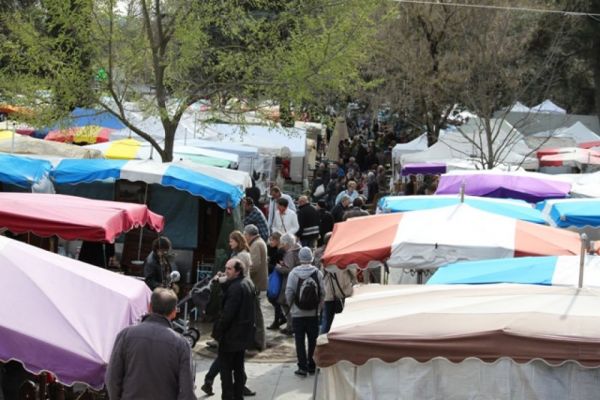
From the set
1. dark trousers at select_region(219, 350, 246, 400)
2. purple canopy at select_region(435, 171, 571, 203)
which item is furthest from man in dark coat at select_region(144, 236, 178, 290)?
purple canopy at select_region(435, 171, 571, 203)

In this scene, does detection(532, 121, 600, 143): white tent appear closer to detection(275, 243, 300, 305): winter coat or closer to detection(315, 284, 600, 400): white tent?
detection(275, 243, 300, 305): winter coat

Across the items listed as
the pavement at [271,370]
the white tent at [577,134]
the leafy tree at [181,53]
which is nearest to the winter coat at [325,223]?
the leafy tree at [181,53]

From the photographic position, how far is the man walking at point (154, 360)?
6305 mm

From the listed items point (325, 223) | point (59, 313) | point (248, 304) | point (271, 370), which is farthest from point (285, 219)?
point (59, 313)

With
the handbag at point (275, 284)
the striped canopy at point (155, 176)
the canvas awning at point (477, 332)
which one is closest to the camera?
the canvas awning at point (477, 332)

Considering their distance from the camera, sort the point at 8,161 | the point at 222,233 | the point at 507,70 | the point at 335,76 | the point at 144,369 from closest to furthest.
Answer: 1. the point at 144,369
2. the point at 8,161
3. the point at 222,233
4. the point at 335,76
5. the point at 507,70

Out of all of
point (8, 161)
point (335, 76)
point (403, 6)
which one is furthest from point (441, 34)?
point (8, 161)

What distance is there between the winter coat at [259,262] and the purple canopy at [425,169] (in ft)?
37.8

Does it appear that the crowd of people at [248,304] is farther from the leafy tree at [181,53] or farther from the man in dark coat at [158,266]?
the leafy tree at [181,53]

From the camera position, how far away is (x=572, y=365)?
574 cm

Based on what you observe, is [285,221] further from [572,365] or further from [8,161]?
[572,365]

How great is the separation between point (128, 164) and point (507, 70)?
1626cm

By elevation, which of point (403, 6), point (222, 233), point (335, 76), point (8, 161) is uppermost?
point (403, 6)

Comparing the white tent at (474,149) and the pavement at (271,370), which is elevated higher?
the white tent at (474,149)
